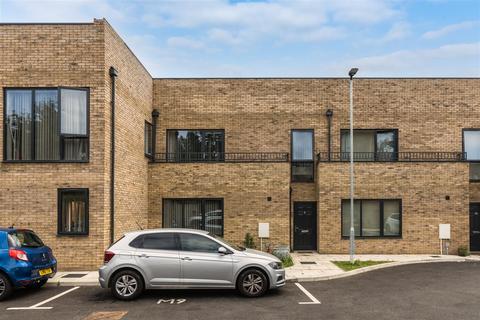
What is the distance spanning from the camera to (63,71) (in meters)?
12.4

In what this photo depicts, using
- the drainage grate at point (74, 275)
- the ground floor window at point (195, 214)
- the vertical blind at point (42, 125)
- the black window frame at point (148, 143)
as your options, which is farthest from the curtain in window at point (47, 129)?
the ground floor window at point (195, 214)

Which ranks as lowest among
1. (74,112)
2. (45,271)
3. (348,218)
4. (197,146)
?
(45,271)

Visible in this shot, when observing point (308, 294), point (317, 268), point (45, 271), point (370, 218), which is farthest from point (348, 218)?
point (45, 271)

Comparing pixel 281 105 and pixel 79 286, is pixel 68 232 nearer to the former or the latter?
pixel 79 286

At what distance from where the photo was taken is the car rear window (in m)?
9.36

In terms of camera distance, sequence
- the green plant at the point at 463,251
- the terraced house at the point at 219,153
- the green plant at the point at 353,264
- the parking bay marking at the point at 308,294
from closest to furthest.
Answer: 1. the parking bay marking at the point at 308,294
2. the terraced house at the point at 219,153
3. the green plant at the point at 353,264
4. the green plant at the point at 463,251

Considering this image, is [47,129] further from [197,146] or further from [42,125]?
[197,146]

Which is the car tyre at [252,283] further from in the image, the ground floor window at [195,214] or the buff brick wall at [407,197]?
the buff brick wall at [407,197]

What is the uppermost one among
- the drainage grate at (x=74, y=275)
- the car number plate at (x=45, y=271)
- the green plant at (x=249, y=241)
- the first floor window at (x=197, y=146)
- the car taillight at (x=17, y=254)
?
the first floor window at (x=197, y=146)

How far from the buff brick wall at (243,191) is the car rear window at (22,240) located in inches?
269

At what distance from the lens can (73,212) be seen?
1242 cm

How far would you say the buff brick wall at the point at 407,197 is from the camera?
52.7ft

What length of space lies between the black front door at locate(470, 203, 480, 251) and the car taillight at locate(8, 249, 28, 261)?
16.0m

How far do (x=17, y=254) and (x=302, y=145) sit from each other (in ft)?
38.2
